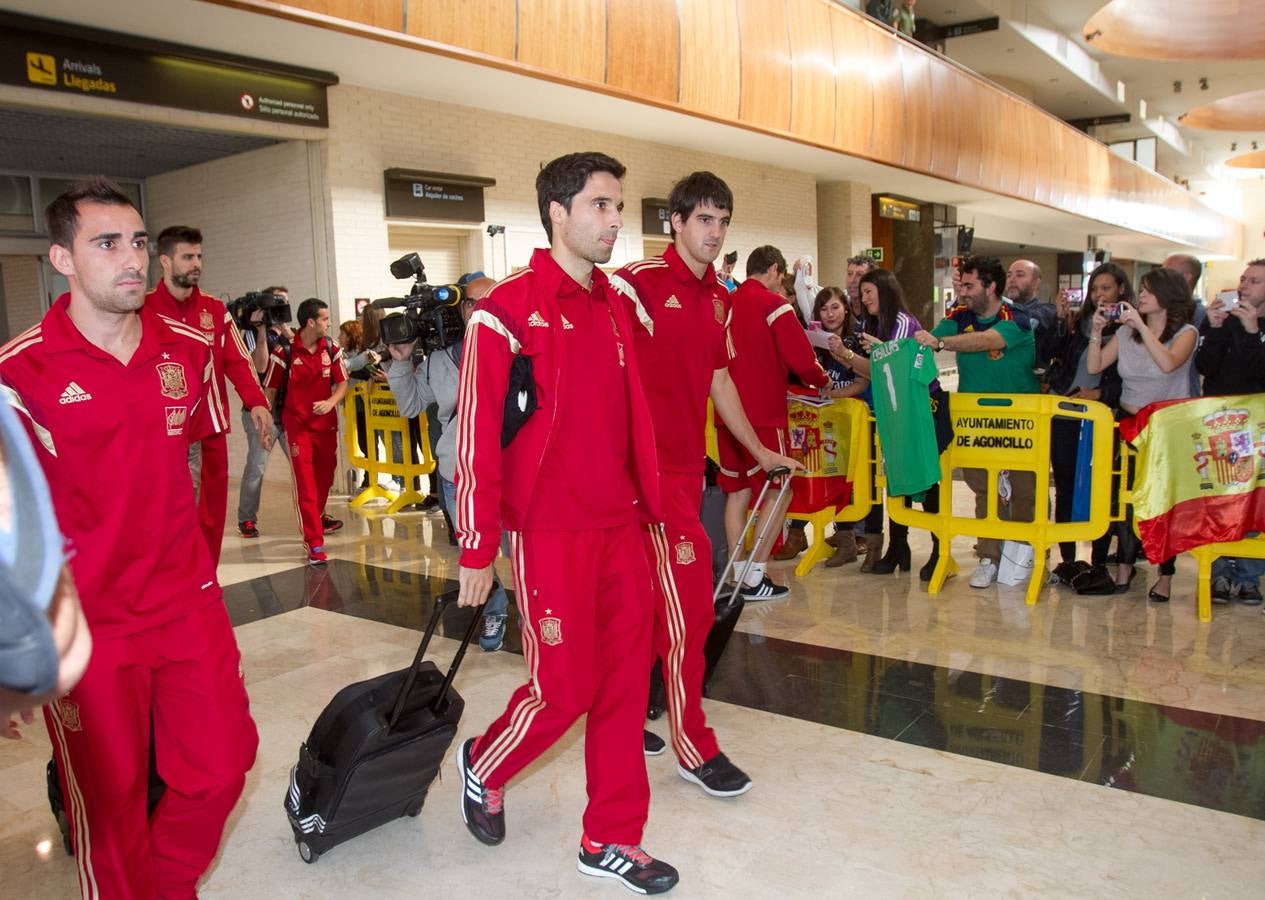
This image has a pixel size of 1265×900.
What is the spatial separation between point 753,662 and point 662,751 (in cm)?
105

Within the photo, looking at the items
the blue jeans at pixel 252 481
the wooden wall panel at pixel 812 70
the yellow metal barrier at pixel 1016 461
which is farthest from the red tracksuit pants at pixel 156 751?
the wooden wall panel at pixel 812 70

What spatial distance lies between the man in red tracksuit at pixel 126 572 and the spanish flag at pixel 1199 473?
4601mm

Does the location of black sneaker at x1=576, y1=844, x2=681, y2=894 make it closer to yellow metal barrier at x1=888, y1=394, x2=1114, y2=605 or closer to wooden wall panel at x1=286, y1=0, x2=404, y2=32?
yellow metal barrier at x1=888, y1=394, x2=1114, y2=605

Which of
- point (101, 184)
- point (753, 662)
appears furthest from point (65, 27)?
point (753, 662)

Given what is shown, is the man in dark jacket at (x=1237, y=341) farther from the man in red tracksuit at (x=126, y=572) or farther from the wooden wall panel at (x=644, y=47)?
the wooden wall panel at (x=644, y=47)

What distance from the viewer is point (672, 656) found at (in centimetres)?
322

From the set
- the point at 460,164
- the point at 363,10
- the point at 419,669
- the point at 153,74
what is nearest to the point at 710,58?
the point at 460,164

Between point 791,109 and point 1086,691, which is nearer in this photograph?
point 1086,691

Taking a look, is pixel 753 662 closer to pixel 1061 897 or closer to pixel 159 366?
pixel 1061 897

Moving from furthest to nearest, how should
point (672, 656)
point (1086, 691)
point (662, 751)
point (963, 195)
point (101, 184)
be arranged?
point (963, 195) → point (1086, 691) → point (662, 751) → point (672, 656) → point (101, 184)

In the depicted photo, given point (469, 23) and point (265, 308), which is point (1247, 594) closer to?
point (265, 308)

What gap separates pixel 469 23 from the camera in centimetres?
847

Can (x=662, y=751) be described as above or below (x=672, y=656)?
below

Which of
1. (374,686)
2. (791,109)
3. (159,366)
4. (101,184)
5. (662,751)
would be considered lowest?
(662,751)
